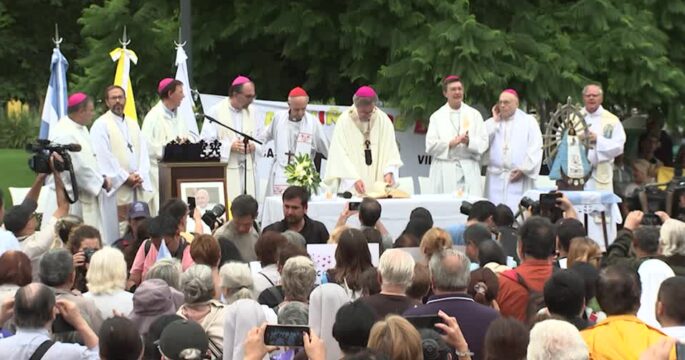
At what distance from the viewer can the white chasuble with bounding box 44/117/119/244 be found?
1450cm

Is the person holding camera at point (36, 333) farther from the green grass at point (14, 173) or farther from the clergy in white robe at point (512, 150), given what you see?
the green grass at point (14, 173)

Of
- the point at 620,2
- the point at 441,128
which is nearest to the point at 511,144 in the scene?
the point at 441,128

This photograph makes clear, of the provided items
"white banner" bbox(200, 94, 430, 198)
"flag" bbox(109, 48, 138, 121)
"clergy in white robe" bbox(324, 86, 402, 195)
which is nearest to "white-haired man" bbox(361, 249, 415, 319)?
"clergy in white robe" bbox(324, 86, 402, 195)

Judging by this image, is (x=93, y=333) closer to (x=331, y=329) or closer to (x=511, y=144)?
(x=331, y=329)

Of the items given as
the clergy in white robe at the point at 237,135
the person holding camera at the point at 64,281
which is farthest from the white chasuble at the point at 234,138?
the person holding camera at the point at 64,281

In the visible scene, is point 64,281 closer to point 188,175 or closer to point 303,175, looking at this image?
point 188,175

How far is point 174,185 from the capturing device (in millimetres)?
14750

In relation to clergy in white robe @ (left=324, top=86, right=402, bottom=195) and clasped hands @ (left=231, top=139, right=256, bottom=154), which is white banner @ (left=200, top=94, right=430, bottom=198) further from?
clergy in white robe @ (left=324, top=86, right=402, bottom=195)

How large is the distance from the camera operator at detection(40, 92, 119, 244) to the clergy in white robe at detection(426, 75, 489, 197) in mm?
3896

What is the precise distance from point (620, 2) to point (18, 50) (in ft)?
52.4

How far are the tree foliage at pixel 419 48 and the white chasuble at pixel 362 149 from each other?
8.14 ft

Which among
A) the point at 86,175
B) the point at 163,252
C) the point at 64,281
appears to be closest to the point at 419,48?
the point at 86,175

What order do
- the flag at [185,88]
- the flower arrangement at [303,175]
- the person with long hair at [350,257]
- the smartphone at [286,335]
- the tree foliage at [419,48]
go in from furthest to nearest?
the tree foliage at [419,48]
the flag at [185,88]
the flower arrangement at [303,175]
the person with long hair at [350,257]
the smartphone at [286,335]

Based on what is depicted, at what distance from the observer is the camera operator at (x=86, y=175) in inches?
571
